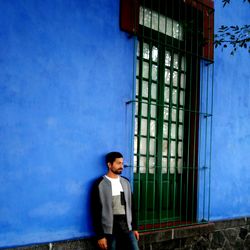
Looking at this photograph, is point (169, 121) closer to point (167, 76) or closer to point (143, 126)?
point (143, 126)

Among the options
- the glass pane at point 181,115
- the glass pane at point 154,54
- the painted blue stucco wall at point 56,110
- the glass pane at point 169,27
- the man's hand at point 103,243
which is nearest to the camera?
the painted blue stucco wall at point 56,110

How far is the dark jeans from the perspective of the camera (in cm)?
421

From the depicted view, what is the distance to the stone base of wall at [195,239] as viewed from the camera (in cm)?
424

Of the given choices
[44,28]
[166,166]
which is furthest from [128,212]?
[44,28]

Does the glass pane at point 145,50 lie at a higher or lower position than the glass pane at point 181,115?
higher

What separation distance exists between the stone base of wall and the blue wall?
0.20m

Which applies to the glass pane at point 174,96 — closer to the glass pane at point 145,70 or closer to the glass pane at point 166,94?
the glass pane at point 166,94

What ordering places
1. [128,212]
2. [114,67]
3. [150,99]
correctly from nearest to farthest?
[128,212] → [114,67] → [150,99]

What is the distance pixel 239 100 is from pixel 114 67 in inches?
111

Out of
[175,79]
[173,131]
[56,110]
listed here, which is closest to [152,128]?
[173,131]

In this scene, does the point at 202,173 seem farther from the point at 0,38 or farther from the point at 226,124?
the point at 0,38

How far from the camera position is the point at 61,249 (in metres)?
4.05

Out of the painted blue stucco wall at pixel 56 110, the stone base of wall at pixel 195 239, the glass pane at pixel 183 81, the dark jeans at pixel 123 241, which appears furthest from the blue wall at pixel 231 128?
the dark jeans at pixel 123 241

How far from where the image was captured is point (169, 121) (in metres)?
5.58
